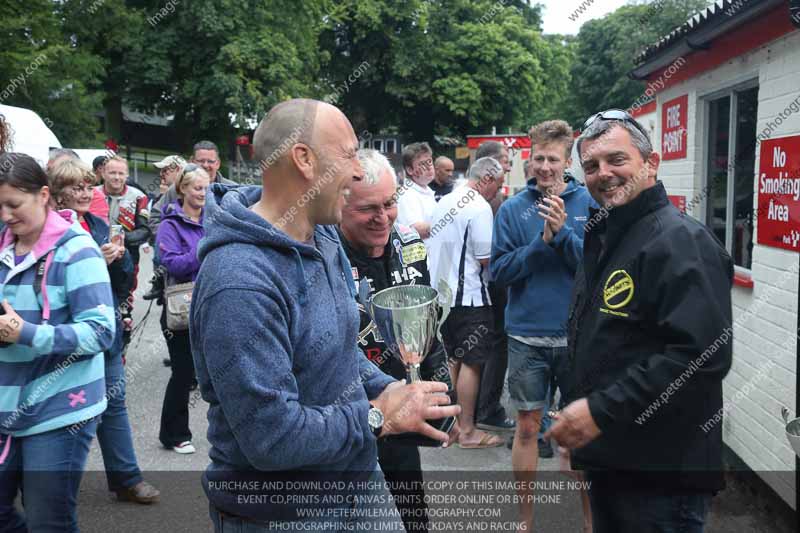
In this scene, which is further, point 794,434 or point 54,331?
point 54,331

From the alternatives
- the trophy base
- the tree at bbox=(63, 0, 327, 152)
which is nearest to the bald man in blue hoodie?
the trophy base

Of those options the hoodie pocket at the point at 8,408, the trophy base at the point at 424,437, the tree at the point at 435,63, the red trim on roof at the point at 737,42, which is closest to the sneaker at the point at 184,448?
the hoodie pocket at the point at 8,408

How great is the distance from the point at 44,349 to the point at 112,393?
1.59m

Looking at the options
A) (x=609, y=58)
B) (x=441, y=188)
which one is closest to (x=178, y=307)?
(x=441, y=188)

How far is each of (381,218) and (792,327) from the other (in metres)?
2.72

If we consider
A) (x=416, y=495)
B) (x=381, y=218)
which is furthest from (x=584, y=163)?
(x=416, y=495)

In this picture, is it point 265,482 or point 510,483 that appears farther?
point 510,483

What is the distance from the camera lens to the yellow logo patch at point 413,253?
325 cm

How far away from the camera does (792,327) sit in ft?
13.7

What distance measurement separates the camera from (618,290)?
2443mm

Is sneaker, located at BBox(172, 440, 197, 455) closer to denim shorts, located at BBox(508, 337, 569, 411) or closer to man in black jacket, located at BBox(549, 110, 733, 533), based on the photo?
denim shorts, located at BBox(508, 337, 569, 411)

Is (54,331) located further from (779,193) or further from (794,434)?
(779,193)

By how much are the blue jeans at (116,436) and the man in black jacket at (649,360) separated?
2.97 meters

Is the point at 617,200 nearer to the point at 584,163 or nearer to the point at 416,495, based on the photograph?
the point at 584,163
